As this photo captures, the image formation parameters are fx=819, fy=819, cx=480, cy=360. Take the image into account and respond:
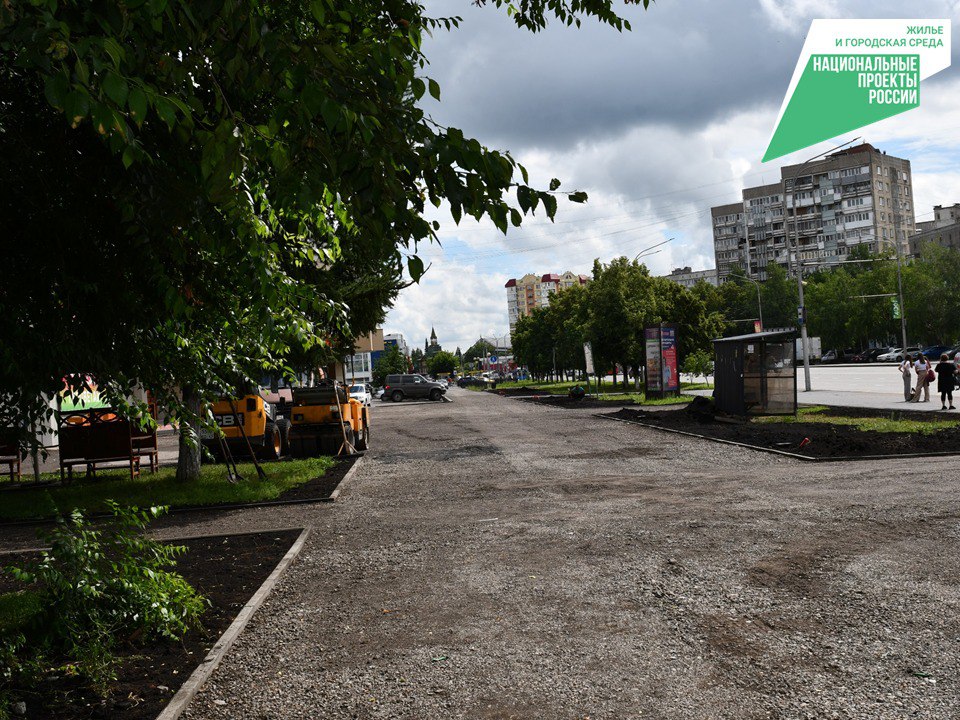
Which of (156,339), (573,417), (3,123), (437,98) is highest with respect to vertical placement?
(3,123)

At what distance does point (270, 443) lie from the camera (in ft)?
57.3

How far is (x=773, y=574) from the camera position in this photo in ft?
19.3

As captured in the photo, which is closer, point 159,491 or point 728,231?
point 159,491

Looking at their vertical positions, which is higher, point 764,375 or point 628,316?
point 628,316

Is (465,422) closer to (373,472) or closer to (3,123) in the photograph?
(373,472)

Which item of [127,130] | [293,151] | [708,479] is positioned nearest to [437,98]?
[293,151]

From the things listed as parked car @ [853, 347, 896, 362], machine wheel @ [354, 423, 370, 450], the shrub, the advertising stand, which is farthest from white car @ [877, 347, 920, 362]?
the shrub

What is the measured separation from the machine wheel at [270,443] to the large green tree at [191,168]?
8751mm

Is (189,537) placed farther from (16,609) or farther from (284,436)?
(284,436)

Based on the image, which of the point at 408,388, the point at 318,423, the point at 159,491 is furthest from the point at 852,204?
the point at 159,491

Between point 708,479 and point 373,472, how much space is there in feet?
19.2

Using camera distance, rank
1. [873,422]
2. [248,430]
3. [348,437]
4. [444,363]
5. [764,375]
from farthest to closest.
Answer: [444,363], [764,375], [873,422], [348,437], [248,430]

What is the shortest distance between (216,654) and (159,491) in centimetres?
825

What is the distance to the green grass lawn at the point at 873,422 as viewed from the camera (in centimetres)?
1620
